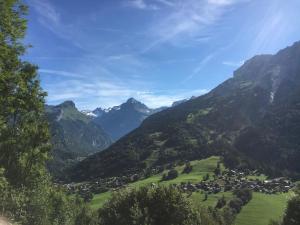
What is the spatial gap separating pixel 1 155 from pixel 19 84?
22879mm

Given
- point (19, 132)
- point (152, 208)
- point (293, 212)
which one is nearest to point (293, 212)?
point (293, 212)

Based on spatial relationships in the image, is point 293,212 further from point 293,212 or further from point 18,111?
point 18,111

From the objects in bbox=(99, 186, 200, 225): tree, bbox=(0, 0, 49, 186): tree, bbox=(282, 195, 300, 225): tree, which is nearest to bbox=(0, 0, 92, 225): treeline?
bbox=(0, 0, 49, 186): tree

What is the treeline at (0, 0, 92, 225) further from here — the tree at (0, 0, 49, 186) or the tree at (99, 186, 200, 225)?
the tree at (99, 186, 200, 225)

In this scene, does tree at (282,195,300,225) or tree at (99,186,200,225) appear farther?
tree at (282,195,300,225)

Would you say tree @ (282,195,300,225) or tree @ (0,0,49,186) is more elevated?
tree @ (0,0,49,186)

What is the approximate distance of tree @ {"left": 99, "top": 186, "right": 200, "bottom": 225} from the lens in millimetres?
57500

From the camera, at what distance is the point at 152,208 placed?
2341 inches

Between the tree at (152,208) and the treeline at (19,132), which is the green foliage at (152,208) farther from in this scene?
the treeline at (19,132)

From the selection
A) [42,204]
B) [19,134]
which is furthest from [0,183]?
[42,204]

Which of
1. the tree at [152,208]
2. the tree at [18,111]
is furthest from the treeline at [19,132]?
the tree at [152,208]

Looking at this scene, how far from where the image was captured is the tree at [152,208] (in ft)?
189

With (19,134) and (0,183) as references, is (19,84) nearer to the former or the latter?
(0,183)

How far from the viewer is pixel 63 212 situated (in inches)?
4387
